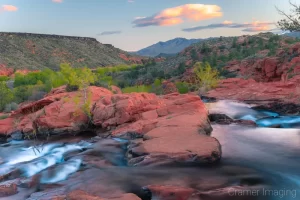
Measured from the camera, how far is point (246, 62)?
1316 inches

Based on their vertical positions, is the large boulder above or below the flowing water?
above

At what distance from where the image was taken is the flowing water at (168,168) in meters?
7.61

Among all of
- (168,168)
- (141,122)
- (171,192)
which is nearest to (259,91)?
(141,122)

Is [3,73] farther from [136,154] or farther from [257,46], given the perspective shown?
[136,154]

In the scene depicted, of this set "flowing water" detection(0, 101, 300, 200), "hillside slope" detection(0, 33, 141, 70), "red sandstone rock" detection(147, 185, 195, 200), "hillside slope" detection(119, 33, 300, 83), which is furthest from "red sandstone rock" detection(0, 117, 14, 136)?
"hillside slope" detection(0, 33, 141, 70)

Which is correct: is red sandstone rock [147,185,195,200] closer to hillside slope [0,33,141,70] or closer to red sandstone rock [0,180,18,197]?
red sandstone rock [0,180,18,197]

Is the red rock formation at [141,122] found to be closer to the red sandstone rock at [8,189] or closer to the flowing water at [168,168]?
the flowing water at [168,168]

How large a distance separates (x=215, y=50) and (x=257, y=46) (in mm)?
6798

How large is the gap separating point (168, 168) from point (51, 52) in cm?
8136

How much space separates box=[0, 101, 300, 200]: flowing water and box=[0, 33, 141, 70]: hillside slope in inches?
2426

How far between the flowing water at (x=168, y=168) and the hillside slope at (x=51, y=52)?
61.6m

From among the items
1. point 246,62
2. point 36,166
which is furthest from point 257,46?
point 36,166

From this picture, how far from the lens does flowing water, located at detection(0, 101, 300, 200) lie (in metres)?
7.61

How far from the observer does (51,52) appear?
274ft
